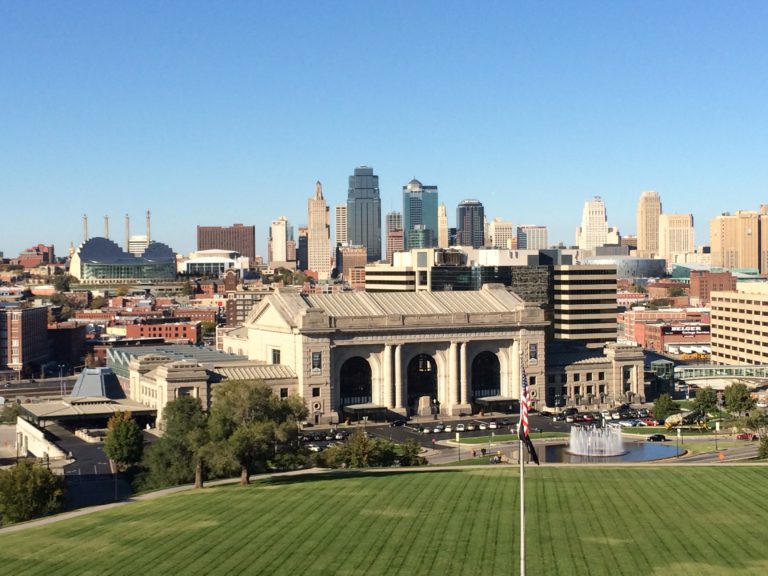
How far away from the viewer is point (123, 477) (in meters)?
94.6

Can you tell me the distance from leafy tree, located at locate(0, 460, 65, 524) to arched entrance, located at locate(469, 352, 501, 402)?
69600mm

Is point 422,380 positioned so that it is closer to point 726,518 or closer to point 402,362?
point 402,362

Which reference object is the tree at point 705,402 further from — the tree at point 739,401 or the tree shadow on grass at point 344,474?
the tree shadow on grass at point 344,474

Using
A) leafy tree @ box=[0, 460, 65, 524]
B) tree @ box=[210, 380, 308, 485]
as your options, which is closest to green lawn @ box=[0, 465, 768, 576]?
tree @ box=[210, 380, 308, 485]

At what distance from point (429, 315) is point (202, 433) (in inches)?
2165

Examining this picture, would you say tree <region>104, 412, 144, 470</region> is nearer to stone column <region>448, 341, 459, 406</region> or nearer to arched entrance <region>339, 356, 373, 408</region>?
arched entrance <region>339, 356, 373, 408</region>

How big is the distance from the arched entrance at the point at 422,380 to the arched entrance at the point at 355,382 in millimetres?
5034

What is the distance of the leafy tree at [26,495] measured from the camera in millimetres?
77188

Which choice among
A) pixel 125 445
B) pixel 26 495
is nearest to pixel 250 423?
pixel 125 445

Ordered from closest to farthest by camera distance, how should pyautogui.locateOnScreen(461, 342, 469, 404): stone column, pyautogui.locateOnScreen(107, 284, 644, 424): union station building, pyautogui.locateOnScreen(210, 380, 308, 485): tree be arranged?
1. pyautogui.locateOnScreen(210, 380, 308, 485): tree
2. pyautogui.locateOnScreen(107, 284, 644, 424): union station building
3. pyautogui.locateOnScreen(461, 342, 469, 404): stone column

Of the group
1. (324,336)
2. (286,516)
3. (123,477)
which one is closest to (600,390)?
(324,336)

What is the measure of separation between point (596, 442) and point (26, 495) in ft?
170

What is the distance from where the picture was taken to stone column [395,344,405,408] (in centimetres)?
13662

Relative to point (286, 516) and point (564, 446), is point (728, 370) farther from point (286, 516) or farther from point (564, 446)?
point (286, 516)
